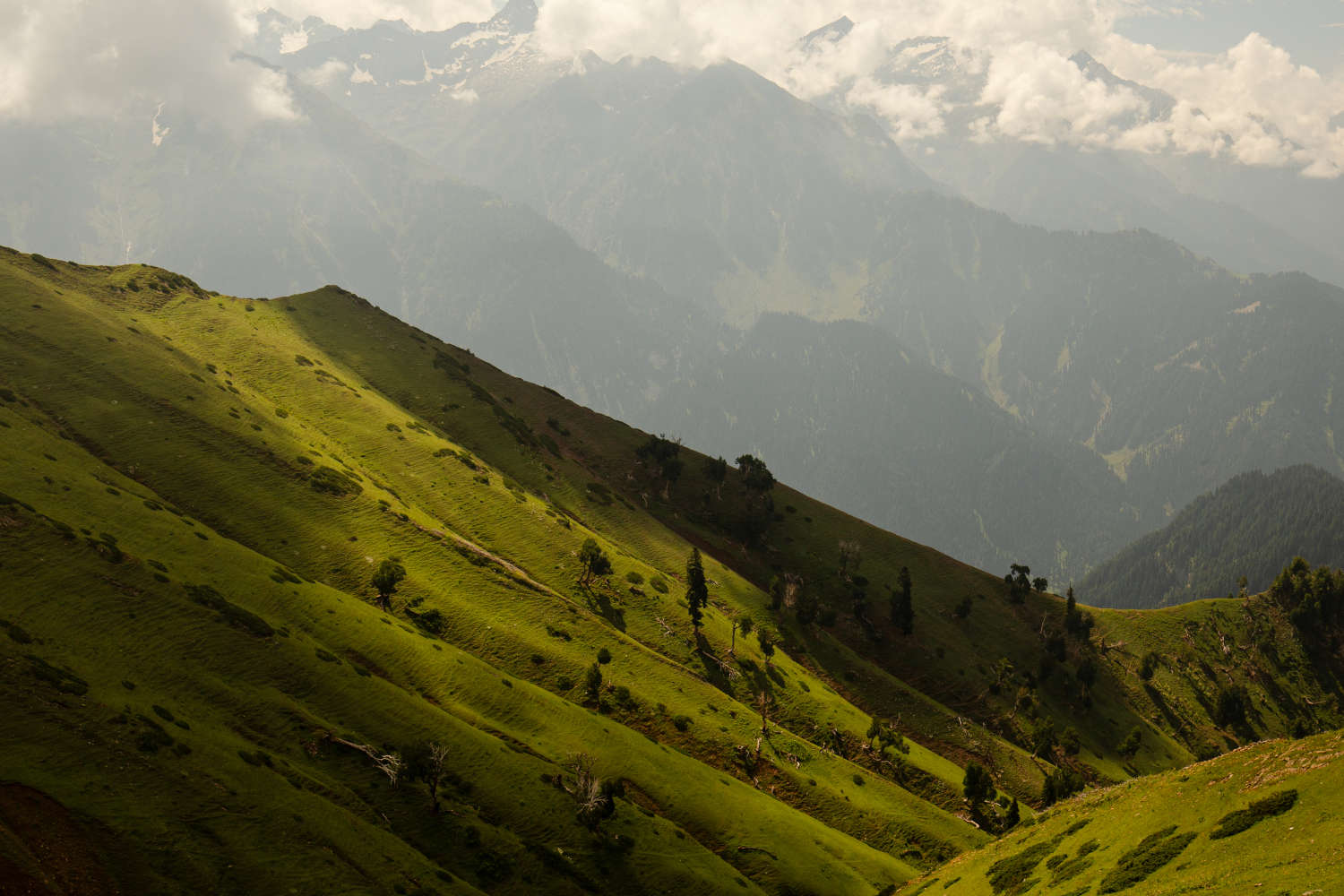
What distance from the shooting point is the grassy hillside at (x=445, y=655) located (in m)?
56.8

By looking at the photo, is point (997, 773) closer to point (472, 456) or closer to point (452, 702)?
point (452, 702)

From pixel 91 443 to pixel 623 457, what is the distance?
111 metres

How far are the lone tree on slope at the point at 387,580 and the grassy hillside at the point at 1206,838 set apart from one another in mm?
70929

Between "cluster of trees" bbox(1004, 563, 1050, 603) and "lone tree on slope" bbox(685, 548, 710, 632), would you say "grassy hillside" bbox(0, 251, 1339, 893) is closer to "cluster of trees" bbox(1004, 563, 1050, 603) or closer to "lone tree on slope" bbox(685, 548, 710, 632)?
"cluster of trees" bbox(1004, 563, 1050, 603)

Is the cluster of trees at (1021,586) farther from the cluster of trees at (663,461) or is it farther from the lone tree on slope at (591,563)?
the lone tree on slope at (591,563)

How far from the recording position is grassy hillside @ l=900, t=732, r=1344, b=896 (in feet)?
120

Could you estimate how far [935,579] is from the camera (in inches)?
7259

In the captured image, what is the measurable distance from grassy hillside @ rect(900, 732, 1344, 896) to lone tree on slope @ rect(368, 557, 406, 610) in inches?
2792

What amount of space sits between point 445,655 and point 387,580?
15039 mm

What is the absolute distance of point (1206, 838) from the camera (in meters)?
44.0

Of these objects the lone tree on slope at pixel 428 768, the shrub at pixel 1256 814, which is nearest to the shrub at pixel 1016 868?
the shrub at pixel 1256 814

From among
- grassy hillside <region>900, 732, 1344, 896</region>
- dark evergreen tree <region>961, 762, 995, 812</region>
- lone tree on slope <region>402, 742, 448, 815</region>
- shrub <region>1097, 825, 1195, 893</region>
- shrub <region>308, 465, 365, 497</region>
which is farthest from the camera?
shrub <region>308, 465, 365, 497</region>

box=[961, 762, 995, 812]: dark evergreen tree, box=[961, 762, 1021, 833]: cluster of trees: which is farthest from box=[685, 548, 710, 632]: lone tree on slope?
box=[961, 762, 1021, 833]: cluster of trees

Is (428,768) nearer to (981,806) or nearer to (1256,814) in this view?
A: (1256,814)
